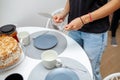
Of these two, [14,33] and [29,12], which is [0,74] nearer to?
[14,33]

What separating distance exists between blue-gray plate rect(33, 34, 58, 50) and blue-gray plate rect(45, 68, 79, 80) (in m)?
0.22

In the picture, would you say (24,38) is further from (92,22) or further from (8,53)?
(92,22)

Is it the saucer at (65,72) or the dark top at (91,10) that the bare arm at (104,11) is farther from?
the saucer at (65,72)

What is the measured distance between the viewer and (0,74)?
1178mm

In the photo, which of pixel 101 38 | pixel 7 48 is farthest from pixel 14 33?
pixel 101 38

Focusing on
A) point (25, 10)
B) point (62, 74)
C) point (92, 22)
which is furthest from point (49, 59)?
point (25, 10)

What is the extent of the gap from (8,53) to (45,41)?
12.1 inches

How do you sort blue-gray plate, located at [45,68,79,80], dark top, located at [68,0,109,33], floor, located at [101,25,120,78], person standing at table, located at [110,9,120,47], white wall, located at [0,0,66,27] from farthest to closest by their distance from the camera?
person standing at table, located at [110,9,120,47]
floor, located at [101,25,120,78]
white wall, located at [0,0,66,27]
dark top, located at [68,0,109,33]
blue-gray plate, located at [45,68,79,80]

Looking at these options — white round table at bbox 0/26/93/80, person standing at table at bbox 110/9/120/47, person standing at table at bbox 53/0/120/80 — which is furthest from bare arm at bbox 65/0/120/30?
person standing at table at bbox 110/9/120/47

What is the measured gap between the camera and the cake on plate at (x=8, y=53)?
3.71 ft

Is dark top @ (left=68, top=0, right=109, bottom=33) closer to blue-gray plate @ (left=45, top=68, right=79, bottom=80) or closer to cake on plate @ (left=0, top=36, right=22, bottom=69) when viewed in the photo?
blue-gray plate @ (left=45, top=68, right=79, bottom=80)

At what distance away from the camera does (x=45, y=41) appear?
1.35 meters

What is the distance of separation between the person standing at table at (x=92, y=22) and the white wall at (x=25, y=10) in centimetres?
51

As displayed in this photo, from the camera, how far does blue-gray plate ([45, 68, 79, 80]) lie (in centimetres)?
109
